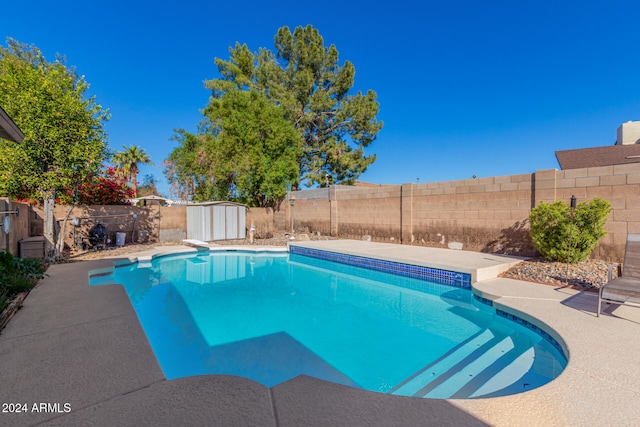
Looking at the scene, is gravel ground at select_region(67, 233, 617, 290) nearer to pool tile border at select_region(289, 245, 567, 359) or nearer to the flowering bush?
pool tile border at select_region(289, 245, 567, 359)

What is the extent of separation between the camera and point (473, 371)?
318cm

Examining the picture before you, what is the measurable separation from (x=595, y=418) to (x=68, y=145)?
10685 mm

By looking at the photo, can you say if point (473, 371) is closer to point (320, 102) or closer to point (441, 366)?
point (441, 366)

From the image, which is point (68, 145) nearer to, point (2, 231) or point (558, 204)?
point (2, 231)

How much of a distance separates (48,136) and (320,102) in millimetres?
14239

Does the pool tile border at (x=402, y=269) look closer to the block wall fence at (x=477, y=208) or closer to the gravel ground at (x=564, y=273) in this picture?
the gravel ground at (x=564, y=273)

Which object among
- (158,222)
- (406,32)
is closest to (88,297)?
(158,222)

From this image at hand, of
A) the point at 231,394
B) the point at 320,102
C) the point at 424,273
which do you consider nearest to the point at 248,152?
the point at 320,102

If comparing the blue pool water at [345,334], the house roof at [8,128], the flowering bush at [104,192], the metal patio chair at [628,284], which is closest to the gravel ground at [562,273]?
the metal patio chair at [628,284]

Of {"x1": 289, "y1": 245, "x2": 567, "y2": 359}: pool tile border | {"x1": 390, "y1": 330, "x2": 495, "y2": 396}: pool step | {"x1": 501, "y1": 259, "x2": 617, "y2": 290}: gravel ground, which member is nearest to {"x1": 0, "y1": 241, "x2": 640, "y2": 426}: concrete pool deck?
{"x1": 289, "y1": 245, "x2": 567, "y2": 359}: pool tile border

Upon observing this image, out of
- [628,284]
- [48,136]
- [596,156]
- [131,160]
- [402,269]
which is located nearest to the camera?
[628,284]

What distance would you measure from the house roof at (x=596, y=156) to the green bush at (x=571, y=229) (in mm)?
5913

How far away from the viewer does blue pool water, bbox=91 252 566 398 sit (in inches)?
124

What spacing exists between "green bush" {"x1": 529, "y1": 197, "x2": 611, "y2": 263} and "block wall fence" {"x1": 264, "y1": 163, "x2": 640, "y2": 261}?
2.04 feet
